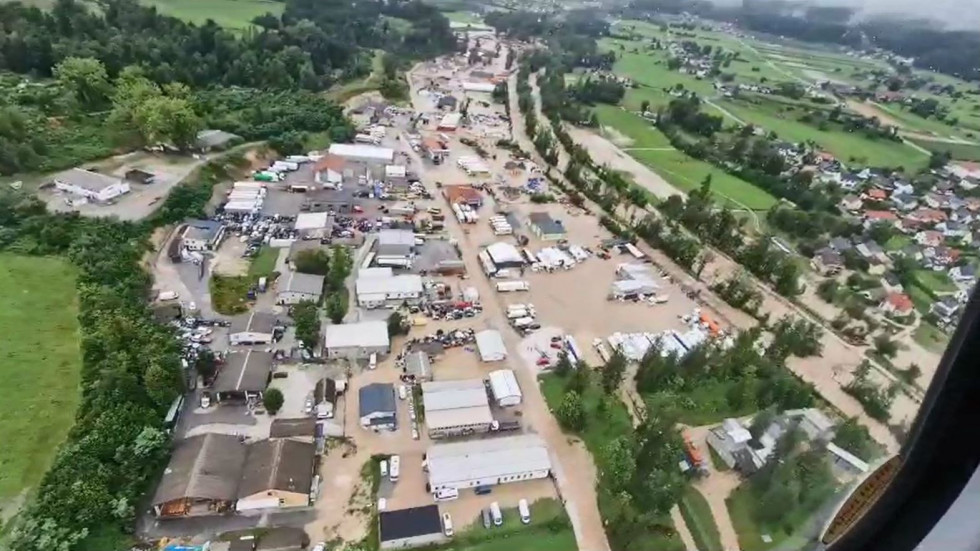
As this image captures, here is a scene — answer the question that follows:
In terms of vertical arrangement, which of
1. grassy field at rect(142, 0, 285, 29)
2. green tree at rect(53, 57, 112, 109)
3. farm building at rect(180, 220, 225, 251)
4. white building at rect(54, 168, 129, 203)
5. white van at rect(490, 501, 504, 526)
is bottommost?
white van at rect(490, 501, 504, 526)

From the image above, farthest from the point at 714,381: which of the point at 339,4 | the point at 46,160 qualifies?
the point at 339,4

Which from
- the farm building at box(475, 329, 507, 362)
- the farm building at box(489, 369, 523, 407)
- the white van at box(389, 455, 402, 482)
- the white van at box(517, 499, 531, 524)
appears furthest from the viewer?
the farm building at box(475, 329, 507, 362)

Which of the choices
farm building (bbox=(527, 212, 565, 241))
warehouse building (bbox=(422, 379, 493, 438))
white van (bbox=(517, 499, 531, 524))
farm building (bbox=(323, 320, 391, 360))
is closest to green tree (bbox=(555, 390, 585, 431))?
warehouse building (bbox=(422, 379, 493, 438))

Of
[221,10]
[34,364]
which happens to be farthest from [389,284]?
A: [221,10]

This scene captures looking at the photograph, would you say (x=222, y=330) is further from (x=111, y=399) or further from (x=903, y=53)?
(x=903, y=53)

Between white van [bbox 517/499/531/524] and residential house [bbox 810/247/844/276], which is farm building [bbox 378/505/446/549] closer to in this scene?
white van [bbox 517/499/531/524]

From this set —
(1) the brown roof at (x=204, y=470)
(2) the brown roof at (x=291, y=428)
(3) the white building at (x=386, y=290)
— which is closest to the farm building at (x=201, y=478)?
(1) the brown roof at (x=204, y=470)

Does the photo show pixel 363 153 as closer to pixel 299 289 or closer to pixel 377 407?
pixel 299 289
